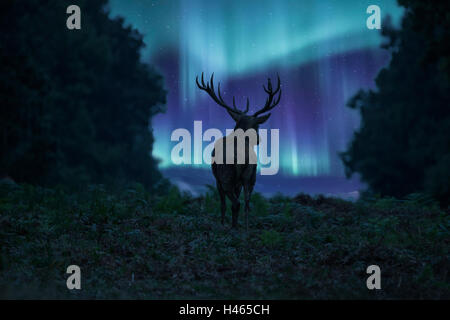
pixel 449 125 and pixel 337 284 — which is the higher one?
pixel 449 125

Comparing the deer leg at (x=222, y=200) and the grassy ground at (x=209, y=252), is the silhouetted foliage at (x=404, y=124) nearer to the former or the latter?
the grassy ground at (x=209, y=252)

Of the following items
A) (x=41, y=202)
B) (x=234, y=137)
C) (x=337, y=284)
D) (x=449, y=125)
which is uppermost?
(x=449, y=125)

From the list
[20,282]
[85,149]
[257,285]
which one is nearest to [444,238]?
[257,285]

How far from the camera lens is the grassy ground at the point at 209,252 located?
7965 mm

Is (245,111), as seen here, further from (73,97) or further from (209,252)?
(73,97)

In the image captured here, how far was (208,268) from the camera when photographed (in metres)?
9.20

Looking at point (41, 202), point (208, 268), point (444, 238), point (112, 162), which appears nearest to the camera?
point (208, 268)

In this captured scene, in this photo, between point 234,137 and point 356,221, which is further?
point 356,221

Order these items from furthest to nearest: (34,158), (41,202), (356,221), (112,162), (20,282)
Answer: (112,162) → (34,158) → (41,202) → (356,221) → (20,282)

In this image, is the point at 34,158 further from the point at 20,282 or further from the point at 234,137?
the point at 20,282

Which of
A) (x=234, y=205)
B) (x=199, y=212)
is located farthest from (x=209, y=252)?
(x=199, y=212)

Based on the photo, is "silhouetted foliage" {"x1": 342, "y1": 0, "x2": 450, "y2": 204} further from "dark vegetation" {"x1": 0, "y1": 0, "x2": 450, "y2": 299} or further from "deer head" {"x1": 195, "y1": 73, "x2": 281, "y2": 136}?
"deer head" {"x1": 195, "y1": 73, "x2": 281, "y2": 136}

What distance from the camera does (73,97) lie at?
37.8 meters

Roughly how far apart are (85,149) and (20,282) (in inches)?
1209
